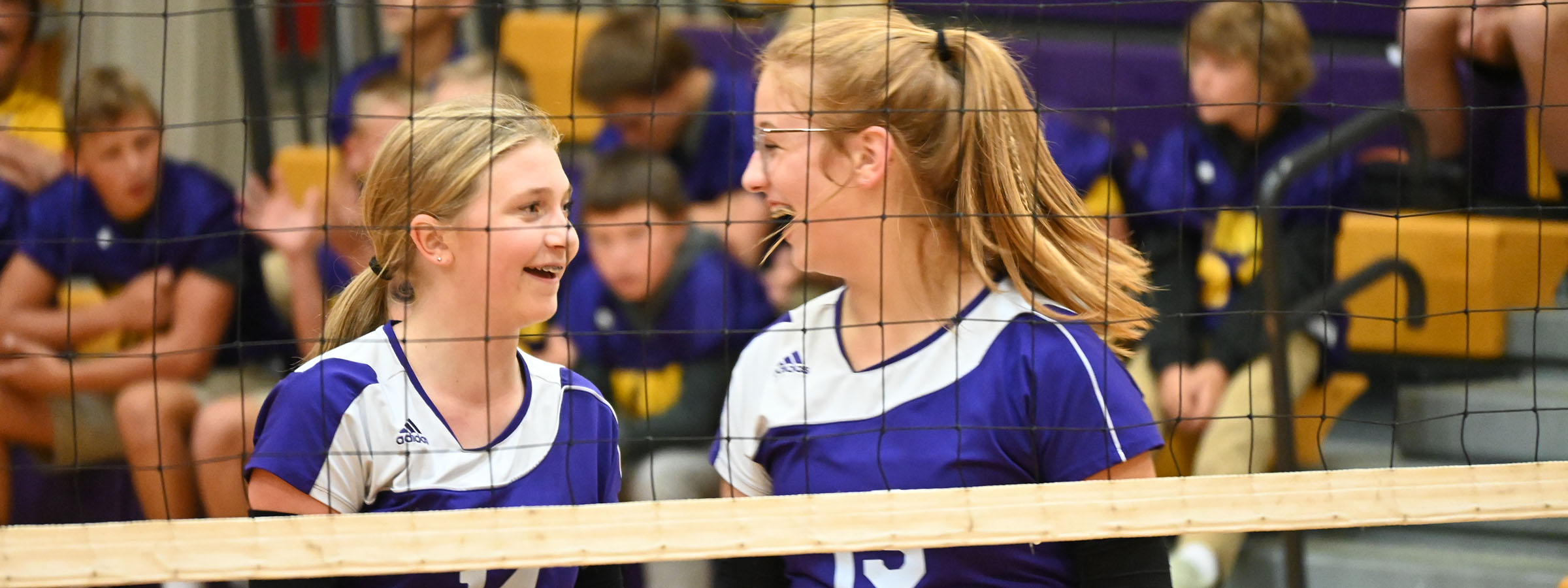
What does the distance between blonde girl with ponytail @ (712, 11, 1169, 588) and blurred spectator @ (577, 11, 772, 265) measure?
175 centimetres

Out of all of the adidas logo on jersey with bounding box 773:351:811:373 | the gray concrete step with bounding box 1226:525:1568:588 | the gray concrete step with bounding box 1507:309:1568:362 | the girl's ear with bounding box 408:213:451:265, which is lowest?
the gray concrete step with bounding box 1226:525:1568:588

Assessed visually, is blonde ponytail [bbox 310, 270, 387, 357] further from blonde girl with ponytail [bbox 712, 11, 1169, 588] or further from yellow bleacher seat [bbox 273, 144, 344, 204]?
yellow bleacher seat [bbox 273, 144, 344, 204]

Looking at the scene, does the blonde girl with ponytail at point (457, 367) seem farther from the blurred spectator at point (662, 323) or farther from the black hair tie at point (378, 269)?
the blurred spectator at point (662, 323)

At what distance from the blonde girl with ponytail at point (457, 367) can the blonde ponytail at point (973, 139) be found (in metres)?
0.41

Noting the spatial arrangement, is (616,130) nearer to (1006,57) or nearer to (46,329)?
(46,329)

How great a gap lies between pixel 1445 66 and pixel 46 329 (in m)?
3.54

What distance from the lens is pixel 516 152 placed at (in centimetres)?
187

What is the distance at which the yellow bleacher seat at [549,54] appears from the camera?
432 centimetres

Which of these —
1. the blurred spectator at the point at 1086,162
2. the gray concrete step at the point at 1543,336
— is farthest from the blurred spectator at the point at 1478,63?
the blurred spectator at the point at 1086,162

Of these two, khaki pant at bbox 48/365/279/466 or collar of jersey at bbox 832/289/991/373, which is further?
khaki pant at bbox 48/365/279/466

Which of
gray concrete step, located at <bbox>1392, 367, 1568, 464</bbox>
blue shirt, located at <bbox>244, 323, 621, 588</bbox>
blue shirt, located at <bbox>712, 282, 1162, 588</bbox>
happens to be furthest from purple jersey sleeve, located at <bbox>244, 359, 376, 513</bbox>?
gray concrete step, located at <bbox>1392, 367, 1568, 464</bbox>

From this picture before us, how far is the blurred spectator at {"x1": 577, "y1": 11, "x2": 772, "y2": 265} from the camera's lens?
3775 millimetres

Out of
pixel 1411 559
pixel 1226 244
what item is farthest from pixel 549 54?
pixel 1411 559

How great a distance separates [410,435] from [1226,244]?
2447 mm
